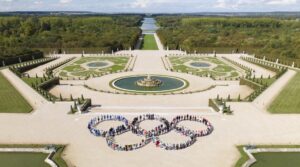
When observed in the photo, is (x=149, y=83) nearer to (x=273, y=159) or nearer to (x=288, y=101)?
(x=288, y=101)

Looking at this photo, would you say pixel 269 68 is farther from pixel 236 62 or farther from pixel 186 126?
pixel 186 126

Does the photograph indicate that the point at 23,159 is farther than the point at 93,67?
No

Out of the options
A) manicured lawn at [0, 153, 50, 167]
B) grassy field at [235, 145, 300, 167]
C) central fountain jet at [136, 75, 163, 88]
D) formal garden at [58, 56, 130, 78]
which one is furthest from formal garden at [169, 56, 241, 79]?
manicured lawn at [0, 153, 50, 167]

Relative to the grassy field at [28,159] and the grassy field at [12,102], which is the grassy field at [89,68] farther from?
the grassy field at [28,159]

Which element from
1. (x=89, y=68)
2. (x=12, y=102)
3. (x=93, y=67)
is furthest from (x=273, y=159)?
(x=93, y=67)

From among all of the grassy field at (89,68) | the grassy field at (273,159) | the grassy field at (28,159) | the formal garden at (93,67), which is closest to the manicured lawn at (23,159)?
the grassy field at (28,159)

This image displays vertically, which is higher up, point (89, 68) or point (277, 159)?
point (89, 68)

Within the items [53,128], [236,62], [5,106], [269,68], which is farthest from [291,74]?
[5,106]
